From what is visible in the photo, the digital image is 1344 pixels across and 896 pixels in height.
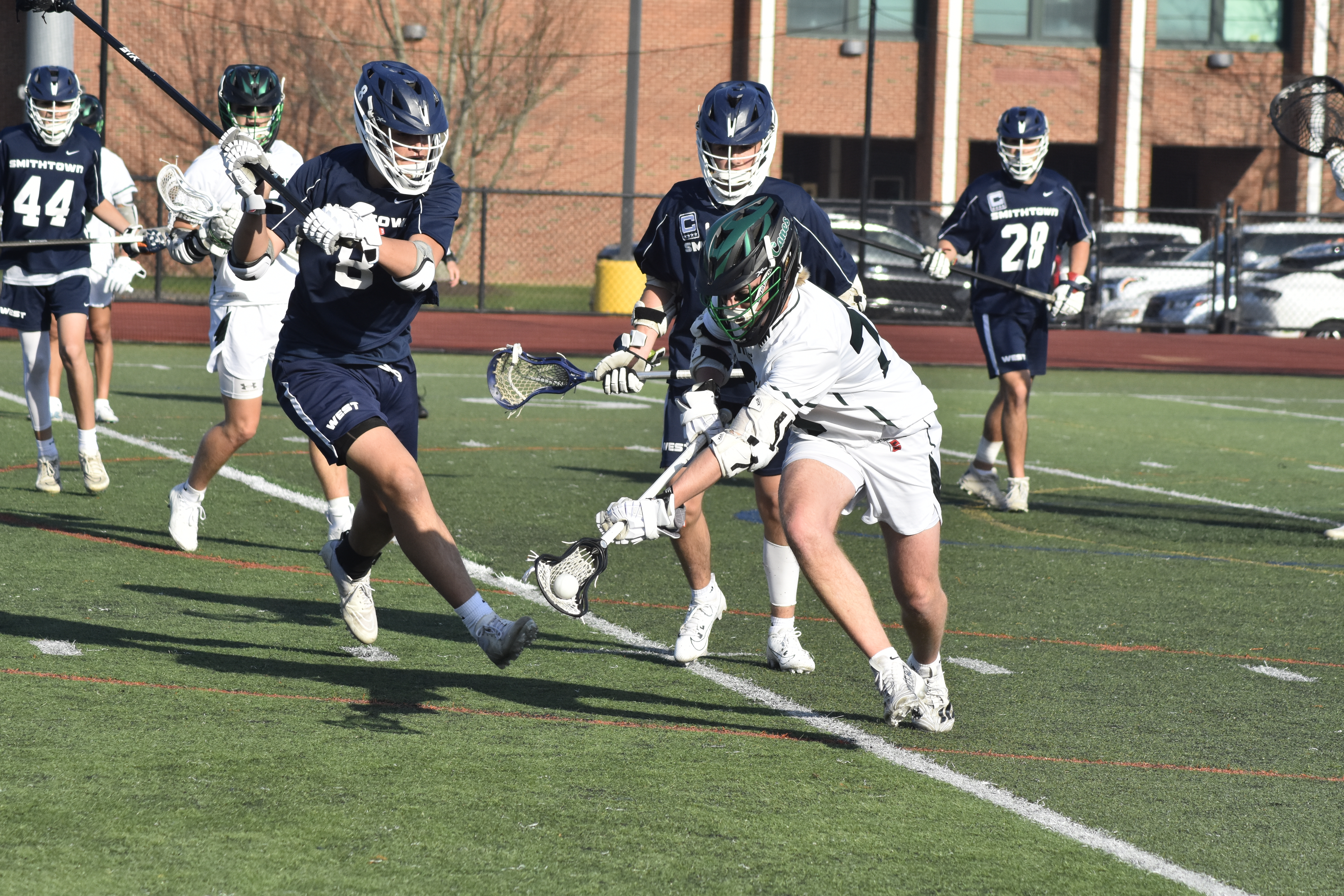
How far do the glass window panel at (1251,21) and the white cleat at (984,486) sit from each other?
91.6ft

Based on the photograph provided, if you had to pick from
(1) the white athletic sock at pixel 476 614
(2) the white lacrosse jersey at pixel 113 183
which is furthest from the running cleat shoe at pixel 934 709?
(2) the white lacrosse jersey at pixel 113 183

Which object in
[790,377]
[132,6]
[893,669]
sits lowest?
[893,669]

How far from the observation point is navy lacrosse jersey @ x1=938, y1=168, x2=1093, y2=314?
Result: 9695 millimetres

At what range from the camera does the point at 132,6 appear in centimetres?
3059

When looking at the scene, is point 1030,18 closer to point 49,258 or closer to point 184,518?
point 49,258

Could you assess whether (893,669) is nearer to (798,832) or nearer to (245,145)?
(798,832)

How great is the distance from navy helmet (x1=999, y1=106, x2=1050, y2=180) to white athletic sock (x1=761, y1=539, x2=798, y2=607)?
15.3 ft

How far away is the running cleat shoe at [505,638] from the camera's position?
4.65 m

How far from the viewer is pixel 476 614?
4.78 meters

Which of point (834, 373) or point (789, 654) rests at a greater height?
point (834, 373)

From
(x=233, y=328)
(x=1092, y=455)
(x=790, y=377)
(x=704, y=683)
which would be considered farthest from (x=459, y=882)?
(x=1092, y=455)

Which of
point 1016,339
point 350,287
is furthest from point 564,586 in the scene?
point 1016,339

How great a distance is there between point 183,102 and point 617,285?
18035 millimetres

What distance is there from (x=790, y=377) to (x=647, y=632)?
194 cm
